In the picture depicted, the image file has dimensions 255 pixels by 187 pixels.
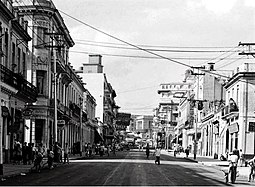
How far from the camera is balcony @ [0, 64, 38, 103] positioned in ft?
116

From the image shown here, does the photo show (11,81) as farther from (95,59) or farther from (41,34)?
(95,59)

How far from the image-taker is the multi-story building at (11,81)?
35.8 meters

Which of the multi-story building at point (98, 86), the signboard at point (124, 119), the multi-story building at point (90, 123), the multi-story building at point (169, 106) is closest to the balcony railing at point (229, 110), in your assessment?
the multi-story building at point (90, 123)

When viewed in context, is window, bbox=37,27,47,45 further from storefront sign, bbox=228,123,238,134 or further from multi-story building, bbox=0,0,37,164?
Answer: storefront sign, bbox=228,123,238,134

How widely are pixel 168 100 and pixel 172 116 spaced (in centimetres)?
3332

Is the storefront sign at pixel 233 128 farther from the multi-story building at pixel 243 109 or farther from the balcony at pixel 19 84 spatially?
the balcony at pixel 19 84

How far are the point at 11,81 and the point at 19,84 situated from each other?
93.8 inches

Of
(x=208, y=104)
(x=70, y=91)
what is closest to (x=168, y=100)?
(x=208, y=104)

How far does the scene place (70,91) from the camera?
73.8m

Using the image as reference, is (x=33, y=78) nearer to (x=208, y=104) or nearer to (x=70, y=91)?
(x=70, y=91)

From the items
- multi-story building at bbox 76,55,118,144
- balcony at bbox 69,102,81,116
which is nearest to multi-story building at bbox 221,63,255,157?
balcony at bbox 69,102,81,116

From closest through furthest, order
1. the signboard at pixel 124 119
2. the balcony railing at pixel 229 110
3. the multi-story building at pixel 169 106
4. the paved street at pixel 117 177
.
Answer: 1. the paved street at pixel 117 177
2. the balcony railing at pixel 229 110
3. the signboard at pixel 124 119
4. the multi-story building at pixel 169 106

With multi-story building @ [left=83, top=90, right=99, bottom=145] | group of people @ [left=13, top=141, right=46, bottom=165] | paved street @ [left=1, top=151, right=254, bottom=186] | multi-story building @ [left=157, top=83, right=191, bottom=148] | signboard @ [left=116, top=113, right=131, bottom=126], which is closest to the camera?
paved street @ [left=1, top=151, right=254, bottom=186]

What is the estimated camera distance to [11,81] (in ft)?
120
